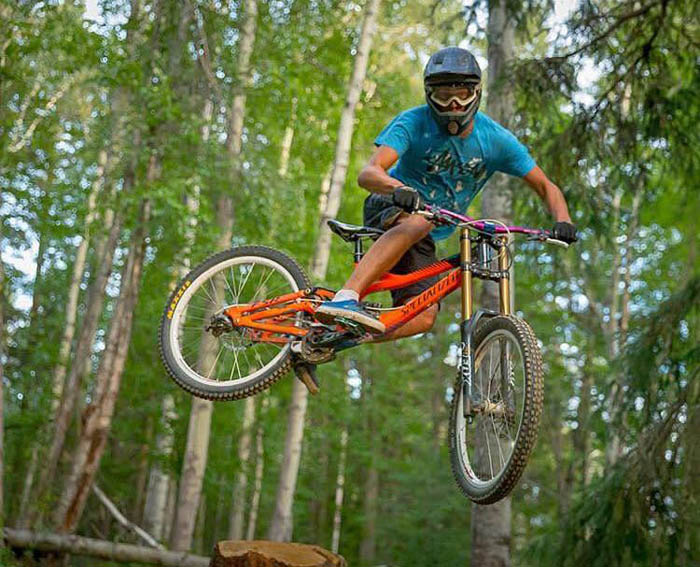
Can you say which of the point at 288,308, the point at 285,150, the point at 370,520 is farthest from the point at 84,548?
the point at 370,520

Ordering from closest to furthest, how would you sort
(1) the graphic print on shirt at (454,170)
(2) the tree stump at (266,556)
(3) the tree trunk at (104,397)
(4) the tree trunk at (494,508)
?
(1) the graphic print on shirt at (454,170), (2) the tree stump at (266,556), (4) the tree trunk at (494,508), (3) the tree trunk at (104,397)

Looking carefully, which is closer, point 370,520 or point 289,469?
point 289,469

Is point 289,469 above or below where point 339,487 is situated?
below

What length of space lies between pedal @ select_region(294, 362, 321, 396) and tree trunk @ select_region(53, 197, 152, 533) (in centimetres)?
538

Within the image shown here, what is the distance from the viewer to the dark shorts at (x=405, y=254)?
13.1 ft

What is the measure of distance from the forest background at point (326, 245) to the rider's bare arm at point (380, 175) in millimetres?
2589

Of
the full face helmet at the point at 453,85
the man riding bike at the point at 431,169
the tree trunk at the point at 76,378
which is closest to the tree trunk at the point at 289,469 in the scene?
the tree trunk at the point at 76,378

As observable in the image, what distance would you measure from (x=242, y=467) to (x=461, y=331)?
1240cm

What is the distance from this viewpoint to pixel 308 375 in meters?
4.09

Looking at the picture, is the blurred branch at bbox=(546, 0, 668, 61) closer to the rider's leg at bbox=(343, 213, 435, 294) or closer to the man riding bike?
the man riding bike

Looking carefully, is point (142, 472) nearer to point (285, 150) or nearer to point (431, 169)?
point (285, 150)

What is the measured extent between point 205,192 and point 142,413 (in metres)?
7.38

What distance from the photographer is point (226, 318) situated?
430 cm

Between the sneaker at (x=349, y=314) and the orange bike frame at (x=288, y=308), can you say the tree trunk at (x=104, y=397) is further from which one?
the sneaker at (x=349, y=314)
